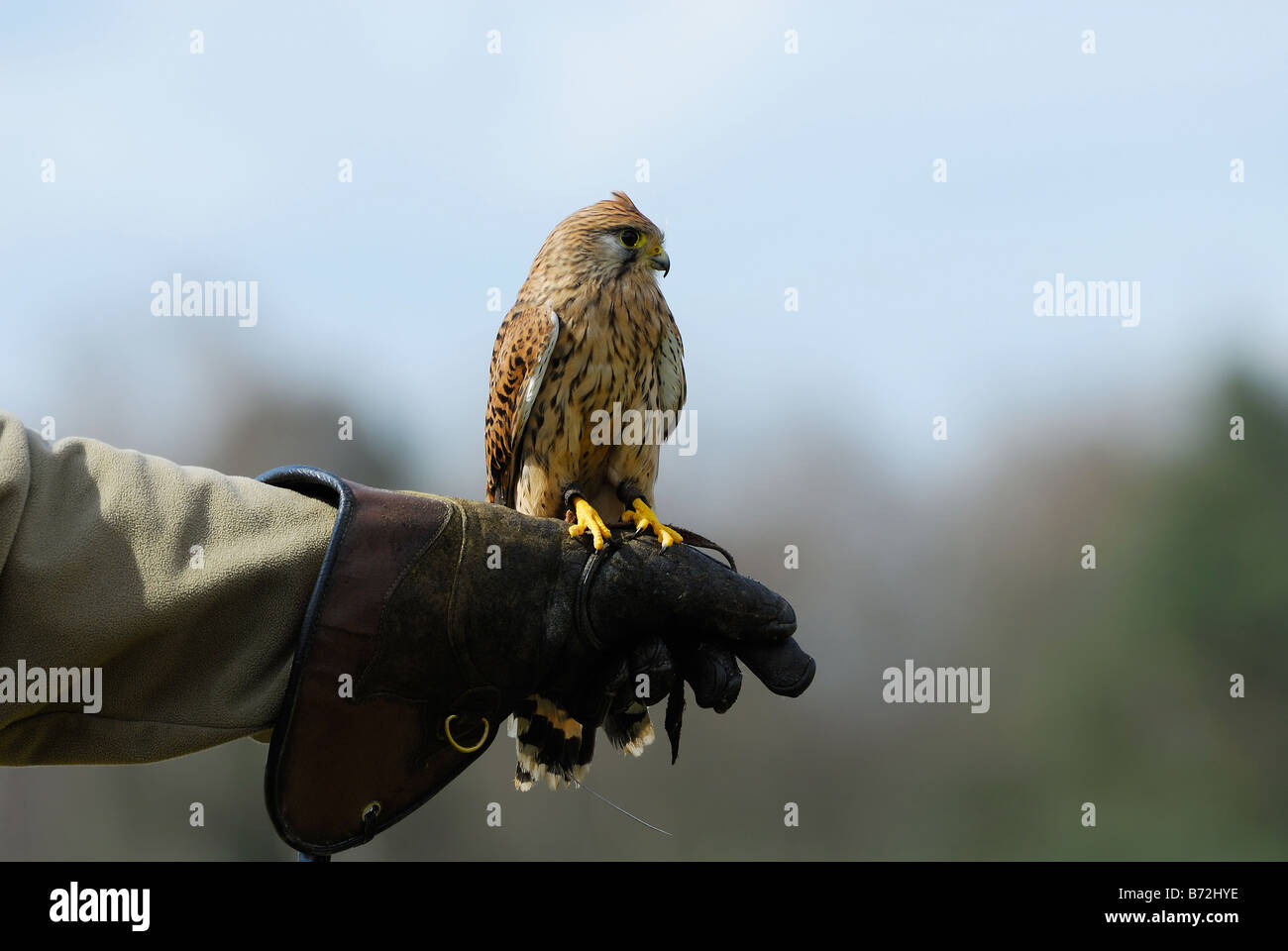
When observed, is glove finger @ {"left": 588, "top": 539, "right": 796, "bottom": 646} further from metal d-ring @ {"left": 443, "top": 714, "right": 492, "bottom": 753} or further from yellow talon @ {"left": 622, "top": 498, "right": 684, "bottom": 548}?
metal d-ring @ {"left": 443, "top": 714, "right": 492, "bottom": 753}

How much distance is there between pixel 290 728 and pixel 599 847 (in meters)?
24.4

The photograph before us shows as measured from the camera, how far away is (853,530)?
31906 millimetres

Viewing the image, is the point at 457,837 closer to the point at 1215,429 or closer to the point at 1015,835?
the point at 1015,835

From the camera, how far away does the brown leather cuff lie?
8.90 feet

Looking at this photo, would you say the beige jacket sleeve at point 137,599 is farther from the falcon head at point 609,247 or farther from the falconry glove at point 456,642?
the falcon head at point 609,247

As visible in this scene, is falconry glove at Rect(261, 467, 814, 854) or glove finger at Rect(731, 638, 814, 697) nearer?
falconry glove at Rect(261, 467, 814, 854)

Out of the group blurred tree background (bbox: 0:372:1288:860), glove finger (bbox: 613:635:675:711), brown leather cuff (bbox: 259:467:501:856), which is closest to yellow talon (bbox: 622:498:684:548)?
glove finger (bbox: 613:635:675:711)

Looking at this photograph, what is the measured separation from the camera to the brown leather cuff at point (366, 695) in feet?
8.90

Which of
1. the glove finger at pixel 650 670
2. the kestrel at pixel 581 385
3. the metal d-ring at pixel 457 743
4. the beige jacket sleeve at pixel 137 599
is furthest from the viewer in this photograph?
the kestrel at pixel 581 385

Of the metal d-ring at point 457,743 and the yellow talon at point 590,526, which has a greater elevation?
the yellow talon at point 590,526

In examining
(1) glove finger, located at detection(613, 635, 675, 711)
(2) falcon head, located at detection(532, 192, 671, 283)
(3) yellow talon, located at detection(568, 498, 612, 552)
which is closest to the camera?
(1) glove finger, located at detection(613, 635, 675, 711)

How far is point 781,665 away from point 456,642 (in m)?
0.92

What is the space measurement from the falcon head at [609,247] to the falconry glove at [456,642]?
1.32 meters

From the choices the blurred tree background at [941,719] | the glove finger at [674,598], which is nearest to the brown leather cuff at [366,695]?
the glove finger at [674,598]
